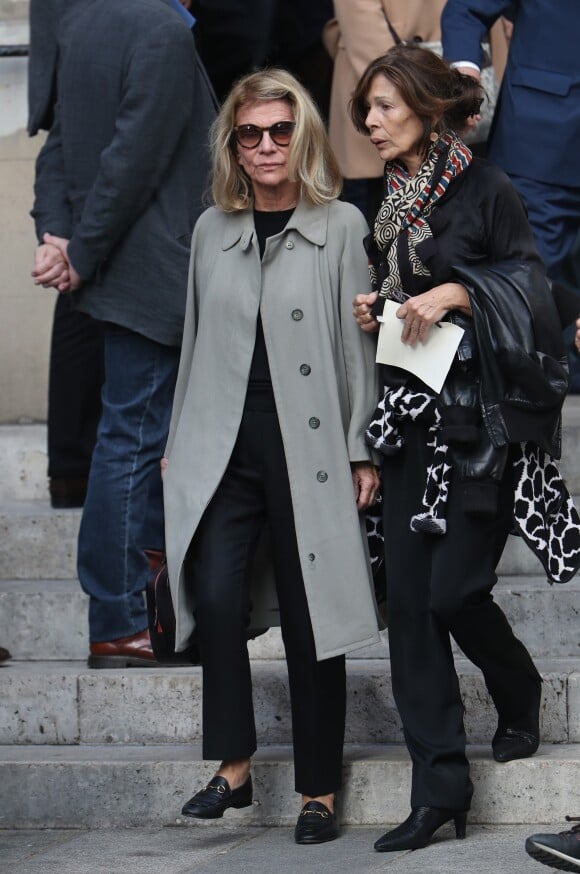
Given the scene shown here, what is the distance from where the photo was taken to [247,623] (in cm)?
457

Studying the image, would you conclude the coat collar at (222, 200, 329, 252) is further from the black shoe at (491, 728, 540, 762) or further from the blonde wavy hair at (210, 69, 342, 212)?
the black shoe at (491, 728, 540, 762)

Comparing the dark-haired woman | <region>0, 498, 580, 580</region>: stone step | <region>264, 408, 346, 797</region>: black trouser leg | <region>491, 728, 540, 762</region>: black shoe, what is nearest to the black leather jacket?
the dark-haired woman

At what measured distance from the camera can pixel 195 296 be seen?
15.4 ft

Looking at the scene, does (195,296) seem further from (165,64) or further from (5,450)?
(5,450)

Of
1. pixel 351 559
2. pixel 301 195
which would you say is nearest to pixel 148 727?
pixel 351 559

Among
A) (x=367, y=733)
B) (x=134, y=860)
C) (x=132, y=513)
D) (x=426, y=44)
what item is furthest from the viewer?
(x=426, y=44)

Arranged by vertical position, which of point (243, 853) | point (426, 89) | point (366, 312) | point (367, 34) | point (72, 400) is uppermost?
point (367, 34)

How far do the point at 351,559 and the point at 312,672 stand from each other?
1.04 feet

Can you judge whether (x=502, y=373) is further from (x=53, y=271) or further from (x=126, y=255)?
(x=53, y=271)

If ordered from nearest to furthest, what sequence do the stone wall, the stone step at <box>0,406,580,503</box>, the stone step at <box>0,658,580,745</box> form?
the stone step at <box>0,658,580,745</box> → the stone step at <box>0,406,580,503</box> → the stone wall

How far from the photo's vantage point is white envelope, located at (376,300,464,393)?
4250mm

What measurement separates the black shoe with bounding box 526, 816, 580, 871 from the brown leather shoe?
5.83ft

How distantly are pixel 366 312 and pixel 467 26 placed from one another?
61.9 inches

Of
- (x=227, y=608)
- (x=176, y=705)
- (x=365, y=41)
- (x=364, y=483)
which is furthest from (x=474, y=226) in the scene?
(x=365, y=41)
